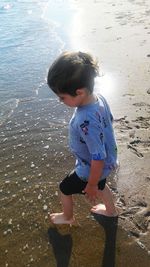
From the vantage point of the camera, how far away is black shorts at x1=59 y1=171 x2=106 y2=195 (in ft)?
10.6

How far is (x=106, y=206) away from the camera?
11.8 ft

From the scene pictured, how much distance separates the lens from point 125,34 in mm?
9672

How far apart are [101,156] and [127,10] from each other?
1062 centimetres

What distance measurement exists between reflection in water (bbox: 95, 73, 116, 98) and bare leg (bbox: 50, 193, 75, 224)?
3.16m

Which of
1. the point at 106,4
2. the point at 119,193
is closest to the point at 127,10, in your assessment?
the point at 106,4

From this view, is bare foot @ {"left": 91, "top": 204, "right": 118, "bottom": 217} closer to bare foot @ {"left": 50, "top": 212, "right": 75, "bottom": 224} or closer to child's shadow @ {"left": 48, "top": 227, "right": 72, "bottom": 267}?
bare foot @ {"left": 50, "top": 212, "right": 75, "bottom": 224}

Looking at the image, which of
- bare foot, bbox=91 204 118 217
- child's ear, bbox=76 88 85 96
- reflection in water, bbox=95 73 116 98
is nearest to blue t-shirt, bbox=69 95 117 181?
child's ear, bbox=76 88 85 96

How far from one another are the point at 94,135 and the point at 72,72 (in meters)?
0.48

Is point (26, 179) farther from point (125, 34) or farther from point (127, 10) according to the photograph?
point (127, 10)

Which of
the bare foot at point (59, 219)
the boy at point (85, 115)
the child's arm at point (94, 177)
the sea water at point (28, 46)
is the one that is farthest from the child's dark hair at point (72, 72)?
the sea water at point (28, 46)

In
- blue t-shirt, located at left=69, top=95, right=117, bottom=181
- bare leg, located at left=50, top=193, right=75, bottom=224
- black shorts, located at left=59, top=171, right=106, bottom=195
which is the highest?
blue t-shirt, located at left=69, top=95, right=117, bottom=181

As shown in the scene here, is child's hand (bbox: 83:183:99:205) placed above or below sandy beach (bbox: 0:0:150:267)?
above

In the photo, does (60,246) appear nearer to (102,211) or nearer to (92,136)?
(102,211)

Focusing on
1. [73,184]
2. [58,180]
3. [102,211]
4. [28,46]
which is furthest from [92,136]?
[28,46]
